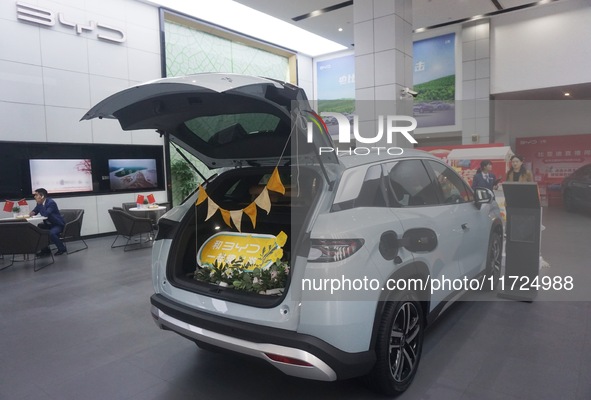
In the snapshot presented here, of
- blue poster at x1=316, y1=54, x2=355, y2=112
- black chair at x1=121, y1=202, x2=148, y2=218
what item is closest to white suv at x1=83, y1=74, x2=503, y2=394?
black chair at x1=121, y1=202, x2=148, y2=218

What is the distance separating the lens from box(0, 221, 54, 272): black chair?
5500mm

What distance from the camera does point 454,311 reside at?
3.37 m

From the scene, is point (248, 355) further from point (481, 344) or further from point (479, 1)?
point (479, 1)

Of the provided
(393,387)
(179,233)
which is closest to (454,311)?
(393,387)

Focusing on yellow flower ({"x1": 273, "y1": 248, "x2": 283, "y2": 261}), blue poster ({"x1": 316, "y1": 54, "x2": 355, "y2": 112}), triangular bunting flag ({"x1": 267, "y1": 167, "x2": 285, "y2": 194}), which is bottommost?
yellow flower ({"x1": 273, "y1": 248, "x2": 283, "y2": 261})

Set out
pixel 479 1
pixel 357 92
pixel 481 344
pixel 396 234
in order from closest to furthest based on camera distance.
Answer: pixel 396 234 < pixel 481 344 < pixel 357 92 < pixel 479 1

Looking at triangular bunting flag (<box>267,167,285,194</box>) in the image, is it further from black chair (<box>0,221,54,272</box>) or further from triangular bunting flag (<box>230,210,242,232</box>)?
black chair (<box>0,221,54,272</box>)

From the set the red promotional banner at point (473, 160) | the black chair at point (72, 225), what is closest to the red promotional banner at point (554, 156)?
the red promotional banner at point (473, 160)

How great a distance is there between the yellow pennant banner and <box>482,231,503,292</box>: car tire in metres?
2.22

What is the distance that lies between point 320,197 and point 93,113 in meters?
1.52

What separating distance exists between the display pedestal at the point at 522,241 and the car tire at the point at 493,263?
84 millimetres

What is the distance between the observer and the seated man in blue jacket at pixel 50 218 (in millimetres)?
6668

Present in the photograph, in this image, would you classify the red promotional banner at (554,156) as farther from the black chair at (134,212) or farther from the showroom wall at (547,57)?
the black chair at (134,212)

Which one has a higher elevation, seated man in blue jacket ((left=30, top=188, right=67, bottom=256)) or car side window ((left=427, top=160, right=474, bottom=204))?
car side window ((left=427, top=160, right=474, bottom=204))
